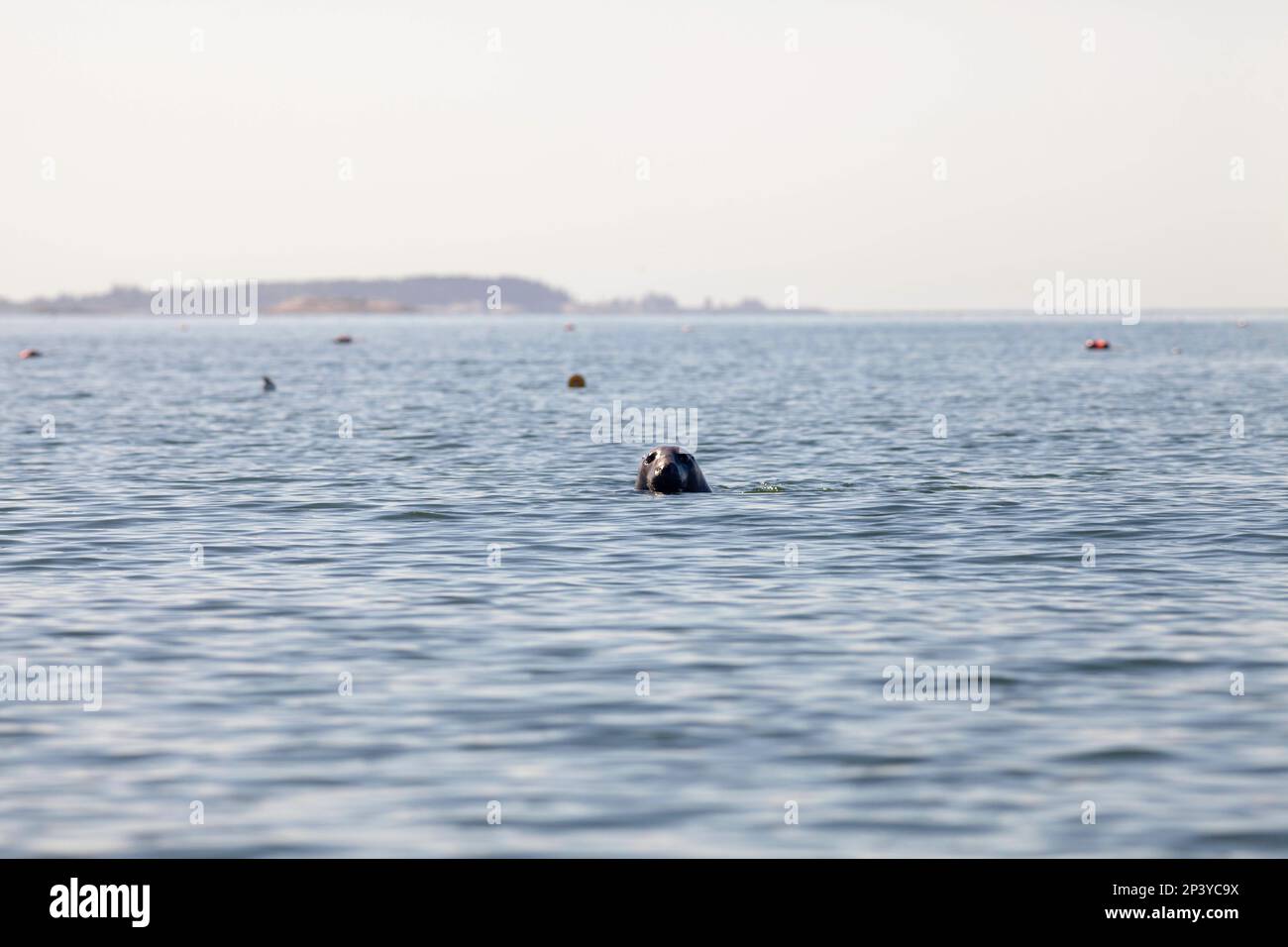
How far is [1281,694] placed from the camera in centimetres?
1343

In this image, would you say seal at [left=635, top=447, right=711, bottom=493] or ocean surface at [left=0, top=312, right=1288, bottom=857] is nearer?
ocean surface at [left=0, top=312, right=1288, bottom=857]

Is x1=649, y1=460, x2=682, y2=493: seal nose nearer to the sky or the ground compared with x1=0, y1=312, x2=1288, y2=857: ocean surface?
nearer to the sky

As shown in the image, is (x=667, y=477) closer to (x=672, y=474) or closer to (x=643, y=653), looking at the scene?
(x=672, y=474)

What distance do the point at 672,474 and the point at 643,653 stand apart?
13.0 metres

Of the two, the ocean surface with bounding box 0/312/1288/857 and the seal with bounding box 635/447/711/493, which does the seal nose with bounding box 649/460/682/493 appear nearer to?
the seal with bounding box 635/447/711/493

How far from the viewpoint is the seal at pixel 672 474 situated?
27969 millimetres

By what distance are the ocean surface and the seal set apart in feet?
1.58

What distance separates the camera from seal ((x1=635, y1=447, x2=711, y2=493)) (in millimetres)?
27969

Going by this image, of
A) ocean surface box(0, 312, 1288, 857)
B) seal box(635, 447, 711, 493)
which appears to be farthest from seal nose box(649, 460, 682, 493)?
ocean surface box(0, 312, 1288, 857)

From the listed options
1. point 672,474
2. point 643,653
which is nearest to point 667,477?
point 672,474

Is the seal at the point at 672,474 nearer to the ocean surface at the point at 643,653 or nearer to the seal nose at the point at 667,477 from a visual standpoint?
the seal nose at the point at 667,477

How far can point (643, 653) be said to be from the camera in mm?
15086
